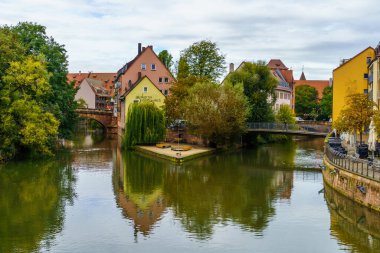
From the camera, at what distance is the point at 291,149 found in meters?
59.1

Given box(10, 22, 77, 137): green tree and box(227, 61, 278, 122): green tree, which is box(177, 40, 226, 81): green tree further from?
box(10, 22, 77, 137): green tree

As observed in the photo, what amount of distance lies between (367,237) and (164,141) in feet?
128

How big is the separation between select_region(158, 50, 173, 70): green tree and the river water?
54.2 m

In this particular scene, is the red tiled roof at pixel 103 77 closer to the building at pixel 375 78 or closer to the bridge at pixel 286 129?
the bridge at pixel 286 129

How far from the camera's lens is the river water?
1994 cm

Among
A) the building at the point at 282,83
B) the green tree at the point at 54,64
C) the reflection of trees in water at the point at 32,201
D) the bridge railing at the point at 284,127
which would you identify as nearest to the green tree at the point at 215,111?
the bridge railing at the point at 284,127

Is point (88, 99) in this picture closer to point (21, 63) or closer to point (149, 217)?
point (21, 63)

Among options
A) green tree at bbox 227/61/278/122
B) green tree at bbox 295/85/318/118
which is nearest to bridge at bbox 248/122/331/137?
green tree at bbox 227/61/278/122

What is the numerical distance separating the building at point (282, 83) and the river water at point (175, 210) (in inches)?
1908

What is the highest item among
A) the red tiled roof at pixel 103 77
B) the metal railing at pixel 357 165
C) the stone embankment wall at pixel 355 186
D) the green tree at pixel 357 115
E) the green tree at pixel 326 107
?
the red tiled roof at pixel 103 77

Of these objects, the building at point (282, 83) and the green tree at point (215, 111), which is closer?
the green tree at point (215, 111)

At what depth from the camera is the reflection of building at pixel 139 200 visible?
2348cm

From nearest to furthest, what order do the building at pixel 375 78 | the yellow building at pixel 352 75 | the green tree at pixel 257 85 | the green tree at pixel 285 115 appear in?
the building at pixel 375 78, the yellow building at pixel 352 75, the green tree at pixel 257 85, the green tree at pixel 285 115

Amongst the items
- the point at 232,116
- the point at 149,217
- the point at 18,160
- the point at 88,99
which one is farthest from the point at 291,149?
the point at 88,99
